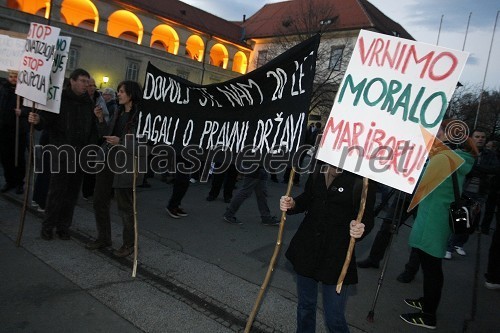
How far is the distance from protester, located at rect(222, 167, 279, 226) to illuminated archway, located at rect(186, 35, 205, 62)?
34.7m

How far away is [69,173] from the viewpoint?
4.42 metres

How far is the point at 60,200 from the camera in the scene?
439 centimetres

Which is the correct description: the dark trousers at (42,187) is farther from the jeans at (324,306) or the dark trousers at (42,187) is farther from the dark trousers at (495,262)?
the dark trousers at (495,262)

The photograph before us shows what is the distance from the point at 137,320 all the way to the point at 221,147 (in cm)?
167

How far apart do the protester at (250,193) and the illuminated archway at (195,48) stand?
34.7 meters

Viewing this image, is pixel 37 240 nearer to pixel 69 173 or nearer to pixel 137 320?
pixel 69 173

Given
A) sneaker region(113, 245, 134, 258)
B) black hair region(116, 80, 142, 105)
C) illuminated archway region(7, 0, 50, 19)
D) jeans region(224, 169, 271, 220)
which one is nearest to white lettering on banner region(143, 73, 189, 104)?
black hair region(116, 80, 142, 105)

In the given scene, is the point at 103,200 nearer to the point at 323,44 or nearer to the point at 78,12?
the point at 78,12

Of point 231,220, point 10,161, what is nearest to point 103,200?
point 231,220

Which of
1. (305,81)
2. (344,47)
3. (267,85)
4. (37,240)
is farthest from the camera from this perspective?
(344,47)

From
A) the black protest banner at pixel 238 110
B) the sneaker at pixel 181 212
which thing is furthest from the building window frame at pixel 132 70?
the black protest banner at pixel 238 110

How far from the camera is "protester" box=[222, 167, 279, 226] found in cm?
586

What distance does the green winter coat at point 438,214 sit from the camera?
3.25 m

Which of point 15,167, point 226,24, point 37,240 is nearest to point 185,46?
point 226,24
